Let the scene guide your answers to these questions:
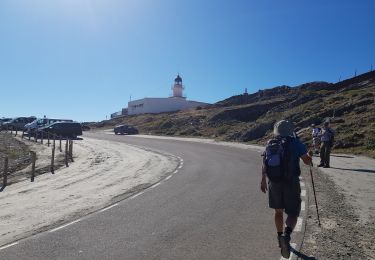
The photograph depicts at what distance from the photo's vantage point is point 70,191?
43.7 feet

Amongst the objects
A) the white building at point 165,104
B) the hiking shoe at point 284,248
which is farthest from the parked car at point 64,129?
the white building at point 165,104

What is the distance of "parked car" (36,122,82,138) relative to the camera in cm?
4256

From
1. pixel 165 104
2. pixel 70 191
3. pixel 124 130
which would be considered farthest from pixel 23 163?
pixel 165 104

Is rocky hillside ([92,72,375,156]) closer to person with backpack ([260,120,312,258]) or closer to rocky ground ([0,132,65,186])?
rocky ground ([0,132,65,186])

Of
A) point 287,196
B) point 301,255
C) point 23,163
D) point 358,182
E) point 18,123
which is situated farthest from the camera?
point 18,123

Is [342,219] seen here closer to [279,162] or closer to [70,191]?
[279,162]

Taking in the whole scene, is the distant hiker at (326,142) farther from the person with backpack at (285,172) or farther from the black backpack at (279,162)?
the black backpack at (279,162)

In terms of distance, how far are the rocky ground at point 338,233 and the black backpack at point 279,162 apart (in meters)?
1.12

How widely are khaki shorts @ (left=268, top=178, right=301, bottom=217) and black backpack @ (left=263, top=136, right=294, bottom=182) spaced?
0.35ft

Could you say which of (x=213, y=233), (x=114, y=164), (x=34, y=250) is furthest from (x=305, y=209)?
(x=114, y=164)

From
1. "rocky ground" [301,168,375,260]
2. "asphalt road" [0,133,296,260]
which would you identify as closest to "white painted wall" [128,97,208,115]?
"asphalt road" [0,133,296,260]

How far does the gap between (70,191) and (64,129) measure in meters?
31.5

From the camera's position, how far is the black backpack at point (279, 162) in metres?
6.67

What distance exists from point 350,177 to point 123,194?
770 centimetres
